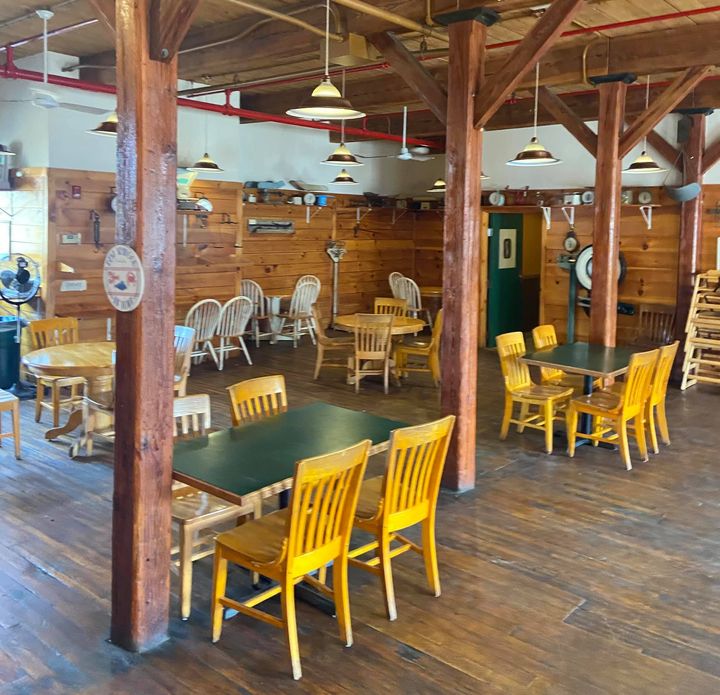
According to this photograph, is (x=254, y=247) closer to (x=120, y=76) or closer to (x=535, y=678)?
(x=120, y=76)

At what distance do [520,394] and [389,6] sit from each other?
2.85m

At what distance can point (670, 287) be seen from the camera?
8852 millimetres

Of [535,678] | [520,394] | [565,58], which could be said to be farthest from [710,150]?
[535,678]

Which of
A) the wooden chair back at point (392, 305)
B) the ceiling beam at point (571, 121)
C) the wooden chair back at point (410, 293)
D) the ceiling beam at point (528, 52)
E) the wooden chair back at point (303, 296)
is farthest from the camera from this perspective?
the wooden chair back at point (410, 293)

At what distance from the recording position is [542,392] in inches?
226

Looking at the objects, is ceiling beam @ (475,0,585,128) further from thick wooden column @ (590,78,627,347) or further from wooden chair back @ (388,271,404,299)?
wooden chair back @ (388,271,404,299)

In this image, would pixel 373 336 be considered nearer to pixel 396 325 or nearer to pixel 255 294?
pixel 396 325

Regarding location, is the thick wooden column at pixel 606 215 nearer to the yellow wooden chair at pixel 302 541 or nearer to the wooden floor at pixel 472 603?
the wooden floor at pixel 472 603

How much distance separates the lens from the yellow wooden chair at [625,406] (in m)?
5.11

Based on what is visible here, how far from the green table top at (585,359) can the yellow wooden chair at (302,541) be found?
9.35ft

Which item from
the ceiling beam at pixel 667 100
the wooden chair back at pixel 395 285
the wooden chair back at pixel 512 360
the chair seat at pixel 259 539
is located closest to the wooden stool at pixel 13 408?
the chair seat at pixel 259 539

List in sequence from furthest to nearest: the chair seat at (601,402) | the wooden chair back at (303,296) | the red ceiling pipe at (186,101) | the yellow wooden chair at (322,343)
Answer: the wooden chair back at (303,296), the yellow wooden chair at (322,343), the red ceiling pipe at (186,101), the chair seat at (601,402)

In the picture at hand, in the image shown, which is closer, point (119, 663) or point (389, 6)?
point (119, 663)

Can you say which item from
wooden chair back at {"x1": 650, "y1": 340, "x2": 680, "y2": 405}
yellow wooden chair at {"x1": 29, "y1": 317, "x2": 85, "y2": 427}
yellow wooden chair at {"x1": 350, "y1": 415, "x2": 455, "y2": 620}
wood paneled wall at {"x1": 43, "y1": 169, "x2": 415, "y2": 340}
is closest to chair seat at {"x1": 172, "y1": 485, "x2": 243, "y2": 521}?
yellow wooden chair at {"x1": 350, "y1": 415, "x2": 455, "y2": 620}
